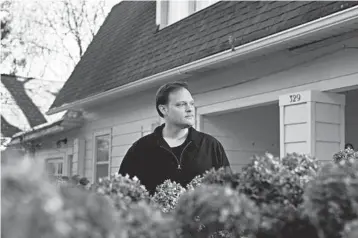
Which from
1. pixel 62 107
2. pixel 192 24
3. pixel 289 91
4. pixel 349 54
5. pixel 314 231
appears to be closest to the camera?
pixel 314 231

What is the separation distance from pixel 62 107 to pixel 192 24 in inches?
157

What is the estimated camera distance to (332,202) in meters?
1.28

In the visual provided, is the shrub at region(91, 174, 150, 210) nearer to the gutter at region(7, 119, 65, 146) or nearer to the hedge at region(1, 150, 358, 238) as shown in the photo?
the hedge at region(1, 150, 358, 238)

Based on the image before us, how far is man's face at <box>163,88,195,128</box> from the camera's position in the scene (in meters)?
3.25

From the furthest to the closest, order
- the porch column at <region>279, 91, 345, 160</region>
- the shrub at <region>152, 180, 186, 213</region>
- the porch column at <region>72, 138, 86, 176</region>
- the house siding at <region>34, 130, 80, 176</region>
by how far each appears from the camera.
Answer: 1. the house siding at <region>34, 130, 80, 176</region>
2. the porch column at <region>72, 138, 86, 176</region>
3. the porch column at <region>279, 91, 345, 160</region>
4. the shrub at <region>152, 180, 186, 213</region>

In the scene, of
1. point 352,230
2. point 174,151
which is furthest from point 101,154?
point 352,230

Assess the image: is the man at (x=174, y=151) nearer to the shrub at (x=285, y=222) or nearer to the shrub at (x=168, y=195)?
the shrub at (x=168, y=195)

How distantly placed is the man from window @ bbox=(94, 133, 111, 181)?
6.66 m

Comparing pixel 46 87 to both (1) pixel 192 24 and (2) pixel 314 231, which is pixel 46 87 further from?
(2) pixel 314 231

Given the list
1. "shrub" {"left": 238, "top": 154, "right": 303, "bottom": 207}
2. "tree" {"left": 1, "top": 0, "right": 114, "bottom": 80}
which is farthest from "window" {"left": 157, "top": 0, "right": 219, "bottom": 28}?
"tree" {"left": 1, "top": 0, "right": 114, "bottom": 80}

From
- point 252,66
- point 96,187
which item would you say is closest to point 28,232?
point 96,187

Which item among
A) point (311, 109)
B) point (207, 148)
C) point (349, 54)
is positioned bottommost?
point (207, 148)

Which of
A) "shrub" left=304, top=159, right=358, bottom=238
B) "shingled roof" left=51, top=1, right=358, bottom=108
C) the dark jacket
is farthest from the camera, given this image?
"shingled roof" left=51, top=1, right=358, bottom=108

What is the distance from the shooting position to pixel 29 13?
723 inches
